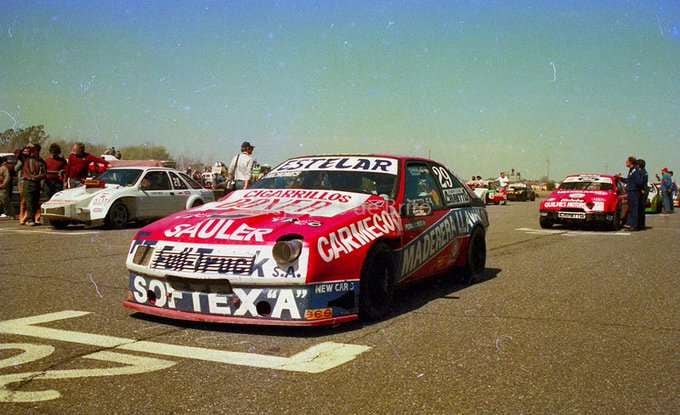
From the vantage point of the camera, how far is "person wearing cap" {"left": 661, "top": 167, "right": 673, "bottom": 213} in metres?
27.2

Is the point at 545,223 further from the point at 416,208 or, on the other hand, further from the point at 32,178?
the point at 32,178

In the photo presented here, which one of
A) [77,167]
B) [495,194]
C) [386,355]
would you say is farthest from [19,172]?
[495,194]

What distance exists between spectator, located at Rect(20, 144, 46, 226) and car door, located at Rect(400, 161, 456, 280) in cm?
986

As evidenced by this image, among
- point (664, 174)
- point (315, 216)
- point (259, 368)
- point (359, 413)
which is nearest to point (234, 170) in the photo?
point (315, 216)

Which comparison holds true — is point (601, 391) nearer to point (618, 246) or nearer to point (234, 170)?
point (618, 246)

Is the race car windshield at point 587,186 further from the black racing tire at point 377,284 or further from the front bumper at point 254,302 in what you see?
the front bumper at point 254,302

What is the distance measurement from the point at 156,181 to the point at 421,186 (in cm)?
911

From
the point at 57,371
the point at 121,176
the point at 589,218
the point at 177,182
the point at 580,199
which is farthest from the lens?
the point at 580,199

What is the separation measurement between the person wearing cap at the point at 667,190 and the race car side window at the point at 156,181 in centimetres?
2058

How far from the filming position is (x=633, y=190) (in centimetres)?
1628

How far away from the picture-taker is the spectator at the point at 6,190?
15492mm

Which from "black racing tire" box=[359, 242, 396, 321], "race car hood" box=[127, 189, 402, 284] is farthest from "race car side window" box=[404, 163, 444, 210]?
"black racing tire" box=[359, 242, 396, 321]

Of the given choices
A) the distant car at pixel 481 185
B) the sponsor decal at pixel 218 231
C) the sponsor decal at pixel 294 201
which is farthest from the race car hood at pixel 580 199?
the distant car at pixel 481 185

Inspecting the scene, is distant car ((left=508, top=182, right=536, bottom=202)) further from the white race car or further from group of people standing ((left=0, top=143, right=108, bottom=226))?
group of people standing ((left=0, top=143, right=108, bottom=226))
